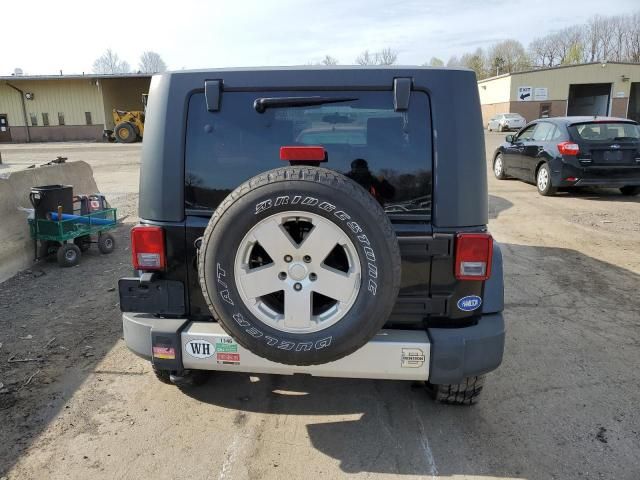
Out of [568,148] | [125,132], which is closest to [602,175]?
[568,148]

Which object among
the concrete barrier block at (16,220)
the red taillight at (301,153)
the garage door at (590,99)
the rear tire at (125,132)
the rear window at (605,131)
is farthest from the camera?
the garage door at (590,99)

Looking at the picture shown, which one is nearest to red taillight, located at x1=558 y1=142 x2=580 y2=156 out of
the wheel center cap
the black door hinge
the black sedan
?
the black sedan

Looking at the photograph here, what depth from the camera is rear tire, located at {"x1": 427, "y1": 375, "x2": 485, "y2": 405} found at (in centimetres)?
313

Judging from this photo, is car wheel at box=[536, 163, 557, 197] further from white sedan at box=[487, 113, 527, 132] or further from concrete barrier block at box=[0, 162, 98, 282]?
white sedan at box=[487, 113, 527, 132]

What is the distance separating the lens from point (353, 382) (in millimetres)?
3625

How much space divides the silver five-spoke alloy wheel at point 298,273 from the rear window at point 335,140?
1.38 ft

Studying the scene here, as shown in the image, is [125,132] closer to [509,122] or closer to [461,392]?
[509,122]

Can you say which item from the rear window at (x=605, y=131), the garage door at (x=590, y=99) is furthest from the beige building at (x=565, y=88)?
the rear window at (x=605, y=131)

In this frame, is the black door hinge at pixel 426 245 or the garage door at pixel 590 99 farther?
→ the garage door at pixel 590 99

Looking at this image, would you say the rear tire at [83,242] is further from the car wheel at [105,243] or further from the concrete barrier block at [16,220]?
the concrete barrier block at [16,220]

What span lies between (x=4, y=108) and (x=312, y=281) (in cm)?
4272

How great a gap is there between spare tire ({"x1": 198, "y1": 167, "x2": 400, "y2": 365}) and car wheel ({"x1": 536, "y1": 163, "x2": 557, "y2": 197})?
29.9 feet

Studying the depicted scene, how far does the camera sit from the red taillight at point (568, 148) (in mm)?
9727

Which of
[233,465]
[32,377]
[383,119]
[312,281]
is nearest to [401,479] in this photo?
[233,465]
